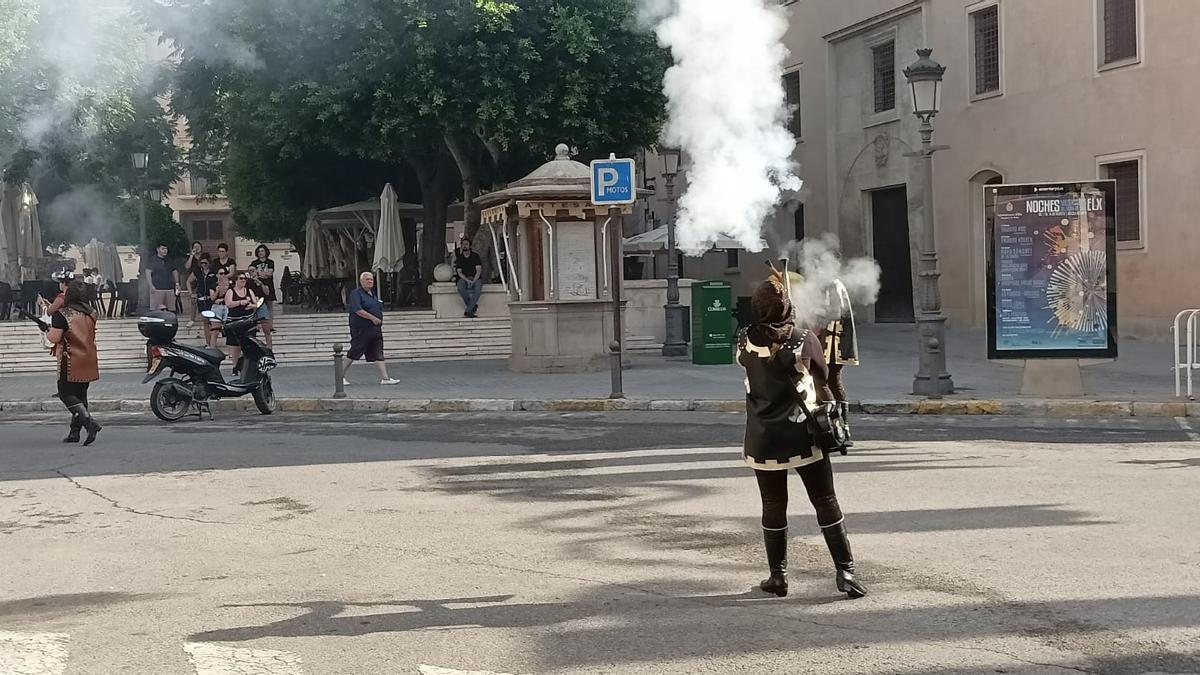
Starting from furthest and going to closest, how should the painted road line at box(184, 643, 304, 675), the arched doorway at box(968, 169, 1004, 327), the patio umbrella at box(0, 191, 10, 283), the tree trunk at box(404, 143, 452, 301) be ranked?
the tree trunk at box(404, 143, 452, 301) < the patio umbrella at box(0, 191, 10, 283) < the arched doorway at box(968, 169, 1004, 327) < the painted road line at box(184, 643, 304, 675)

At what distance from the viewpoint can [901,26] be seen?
93.1 feet

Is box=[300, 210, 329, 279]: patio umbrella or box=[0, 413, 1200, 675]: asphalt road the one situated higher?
box=[300, 210, 329, 279]: patio umbrella

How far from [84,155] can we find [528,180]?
2266 cm

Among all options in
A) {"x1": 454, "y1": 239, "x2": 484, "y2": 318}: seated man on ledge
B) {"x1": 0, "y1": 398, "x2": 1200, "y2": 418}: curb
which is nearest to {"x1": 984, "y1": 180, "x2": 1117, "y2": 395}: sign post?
{"x1": 0, "y1": 398, "x2": 1200, "y2": 418}: curb

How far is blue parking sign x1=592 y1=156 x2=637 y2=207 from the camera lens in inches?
626

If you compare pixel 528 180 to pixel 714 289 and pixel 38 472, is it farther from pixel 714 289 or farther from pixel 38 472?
pixel 38 472

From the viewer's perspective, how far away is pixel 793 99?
32.6 m

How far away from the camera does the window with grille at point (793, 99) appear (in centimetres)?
3231

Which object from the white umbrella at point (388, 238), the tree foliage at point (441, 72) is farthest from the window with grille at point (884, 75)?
the white umbrella at point (388, 238)

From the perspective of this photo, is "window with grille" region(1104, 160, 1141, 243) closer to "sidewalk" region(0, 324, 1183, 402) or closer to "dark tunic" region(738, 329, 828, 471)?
"sidewalk" region(0, 324, 1183, 402)

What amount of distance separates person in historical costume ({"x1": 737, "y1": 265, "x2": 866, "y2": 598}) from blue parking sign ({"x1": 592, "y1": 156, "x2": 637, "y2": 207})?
32.6 ft

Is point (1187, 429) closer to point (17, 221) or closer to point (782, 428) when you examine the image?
point (782, 428)

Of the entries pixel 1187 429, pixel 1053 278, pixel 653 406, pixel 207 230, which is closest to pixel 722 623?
pixel 1187 429

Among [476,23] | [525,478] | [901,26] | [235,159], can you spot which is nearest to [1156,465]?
[525,478]
